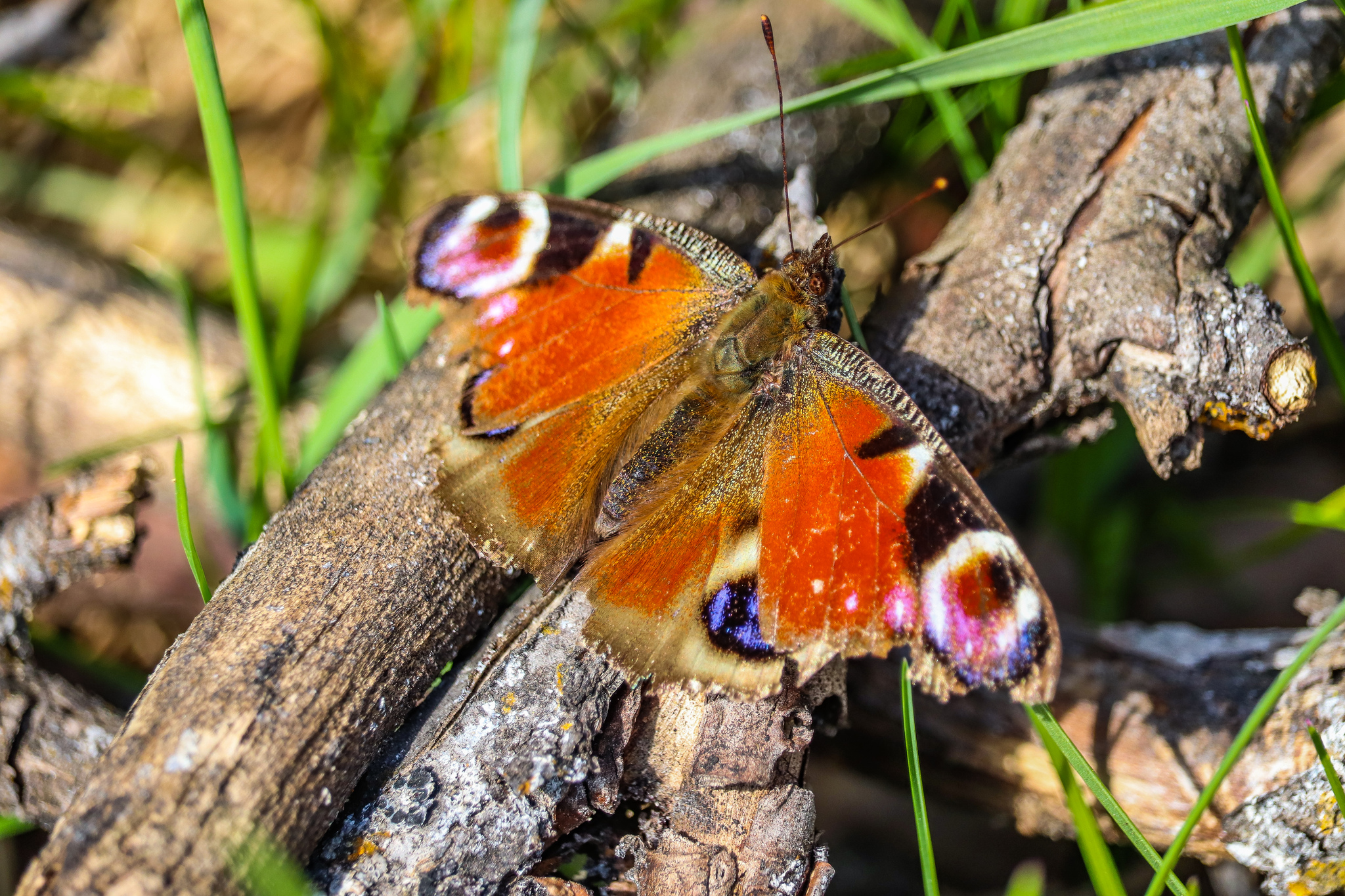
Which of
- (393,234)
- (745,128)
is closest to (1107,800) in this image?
(745,128)

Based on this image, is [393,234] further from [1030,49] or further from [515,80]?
[1030,49]

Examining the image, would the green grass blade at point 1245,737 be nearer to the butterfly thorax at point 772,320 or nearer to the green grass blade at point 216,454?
the butterfly thorax at point 772,320

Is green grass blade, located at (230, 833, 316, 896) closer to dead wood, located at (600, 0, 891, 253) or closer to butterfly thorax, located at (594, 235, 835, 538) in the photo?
butterfly thorax, located at (594, 235, 835, 538)

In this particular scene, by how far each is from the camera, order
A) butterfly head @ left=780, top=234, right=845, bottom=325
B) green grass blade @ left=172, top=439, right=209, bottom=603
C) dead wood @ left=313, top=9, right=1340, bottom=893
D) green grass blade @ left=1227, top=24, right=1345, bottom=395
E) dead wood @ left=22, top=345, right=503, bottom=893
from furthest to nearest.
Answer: butterfly head @ left=780, top=234, right=845, bottom=325 → green grass blade @ left=1227, top=24, right=1345, bottom=395 → green grass blade @ left=172, top=439, right=209, bottom=603 → dead wood @ left=313, top=9, right=1340, bottom=893 → dead wood @ left=22, top=345, right=503, bottom=893

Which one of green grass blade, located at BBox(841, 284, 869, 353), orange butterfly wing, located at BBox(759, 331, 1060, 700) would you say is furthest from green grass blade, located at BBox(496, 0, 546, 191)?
orange butterfly wing, located at BBox(759, 331, 1060, 700)

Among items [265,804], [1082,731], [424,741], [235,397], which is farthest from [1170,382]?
[235,397]
